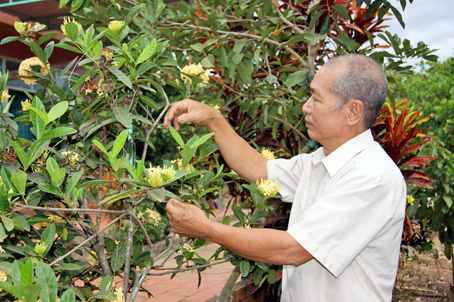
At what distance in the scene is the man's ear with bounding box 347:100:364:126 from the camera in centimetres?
195

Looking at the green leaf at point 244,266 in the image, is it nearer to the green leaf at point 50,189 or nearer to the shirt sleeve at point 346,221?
the shirt sleeve at point 346,221

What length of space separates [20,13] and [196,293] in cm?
836

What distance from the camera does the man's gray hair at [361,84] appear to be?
6.36 feet

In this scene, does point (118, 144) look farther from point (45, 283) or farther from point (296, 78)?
point (296, 78)

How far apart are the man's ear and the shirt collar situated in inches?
3.0

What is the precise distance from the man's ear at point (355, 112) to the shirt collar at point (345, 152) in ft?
0.25

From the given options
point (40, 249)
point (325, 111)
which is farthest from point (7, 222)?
point (325, 111)

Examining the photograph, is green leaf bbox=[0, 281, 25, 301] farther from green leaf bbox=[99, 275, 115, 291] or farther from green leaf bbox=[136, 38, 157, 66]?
green leaf bbox=[136, 38, 157, 66]

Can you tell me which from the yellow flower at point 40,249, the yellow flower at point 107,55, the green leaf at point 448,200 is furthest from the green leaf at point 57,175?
the green leaf at point 448,200

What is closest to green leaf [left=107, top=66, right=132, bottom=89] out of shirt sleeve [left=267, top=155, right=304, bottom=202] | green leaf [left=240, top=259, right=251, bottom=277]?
shirt sleeve [left=267, top=155, right=304, bottom=202]

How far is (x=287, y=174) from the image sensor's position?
2.53 metres

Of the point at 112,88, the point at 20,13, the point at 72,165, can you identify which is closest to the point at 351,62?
the point at 112,88

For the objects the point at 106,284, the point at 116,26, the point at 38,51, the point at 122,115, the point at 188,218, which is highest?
the point at 116,26

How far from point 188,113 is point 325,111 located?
2.32 feet
